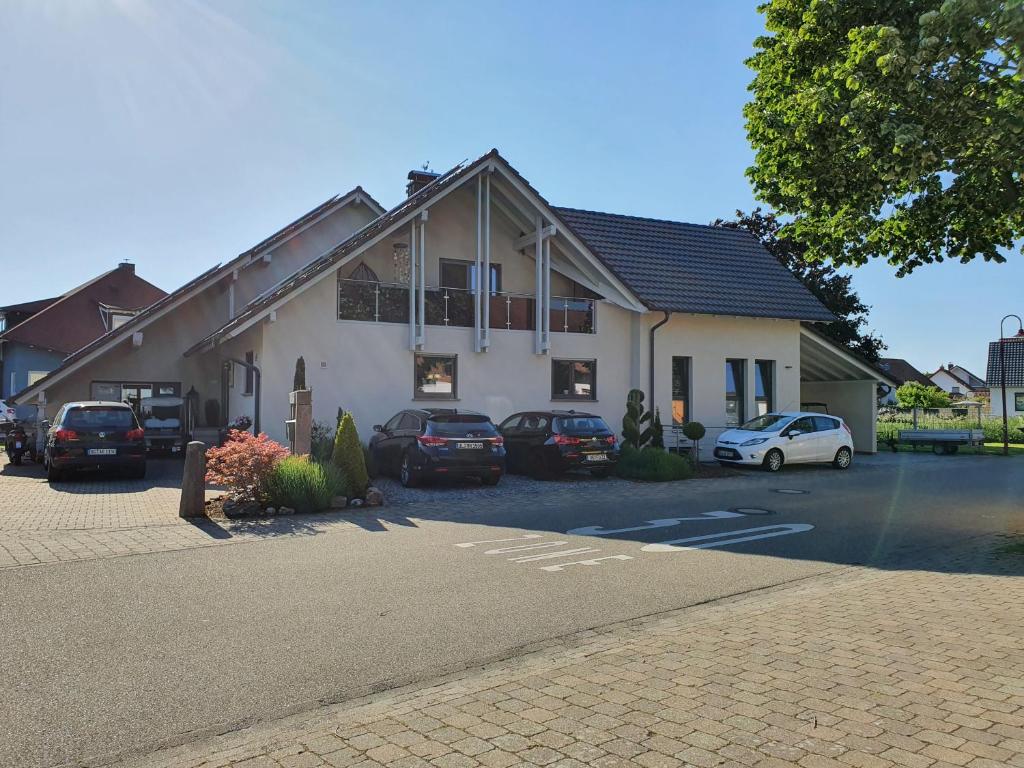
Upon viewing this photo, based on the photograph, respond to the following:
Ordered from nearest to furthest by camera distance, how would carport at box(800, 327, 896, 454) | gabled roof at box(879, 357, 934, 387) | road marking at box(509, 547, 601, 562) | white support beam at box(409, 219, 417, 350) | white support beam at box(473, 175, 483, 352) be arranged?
road marking at box(509, 547, 601, 562)
white support beam at box(409, 219, 417, 350)
white support beam at box(473, 175, 483, 352)
carport at box(800, 327, 896, 454)
gabled roof at box(879, 357, 934, 387)

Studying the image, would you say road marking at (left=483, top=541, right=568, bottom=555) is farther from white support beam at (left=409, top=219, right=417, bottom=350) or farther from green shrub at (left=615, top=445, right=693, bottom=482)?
white support beam at (left=409, top=219, right=417, bottom=350)

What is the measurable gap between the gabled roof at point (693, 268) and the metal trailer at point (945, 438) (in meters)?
7.57

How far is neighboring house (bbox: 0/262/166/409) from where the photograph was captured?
43281 millimetres

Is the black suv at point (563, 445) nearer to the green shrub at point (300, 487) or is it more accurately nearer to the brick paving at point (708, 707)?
the green shrub at point (300, 487)

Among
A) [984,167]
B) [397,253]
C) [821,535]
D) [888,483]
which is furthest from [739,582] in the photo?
[397,253]

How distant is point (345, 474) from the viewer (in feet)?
44.0

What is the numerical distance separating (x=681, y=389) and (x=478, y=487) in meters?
10.1

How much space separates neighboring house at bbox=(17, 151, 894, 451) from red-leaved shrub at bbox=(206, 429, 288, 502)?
6.17 meters

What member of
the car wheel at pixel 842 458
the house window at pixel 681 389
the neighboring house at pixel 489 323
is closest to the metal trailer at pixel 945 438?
the neighboring house at pixel 489 323

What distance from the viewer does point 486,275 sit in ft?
69.4

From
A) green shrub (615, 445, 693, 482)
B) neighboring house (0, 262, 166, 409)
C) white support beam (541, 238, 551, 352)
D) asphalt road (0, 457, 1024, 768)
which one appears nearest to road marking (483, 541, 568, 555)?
asphalt road (0, 457, 1024, 768)

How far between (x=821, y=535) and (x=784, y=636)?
542cm

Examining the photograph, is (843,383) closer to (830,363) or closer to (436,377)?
(830,363)

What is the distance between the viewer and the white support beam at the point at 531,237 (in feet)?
69.6
